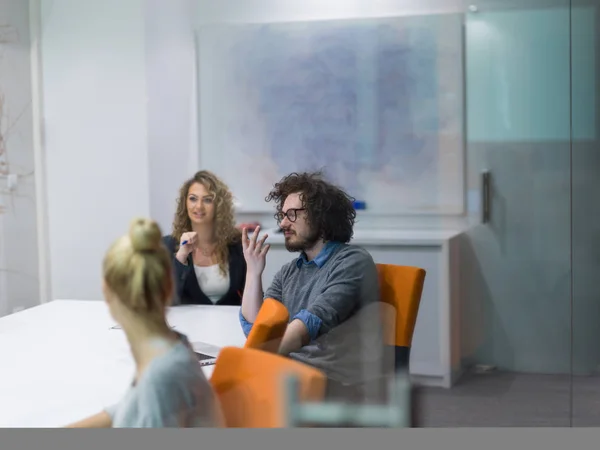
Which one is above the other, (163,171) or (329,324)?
(163,171)

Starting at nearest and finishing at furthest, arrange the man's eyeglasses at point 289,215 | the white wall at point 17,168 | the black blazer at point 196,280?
1. the black blazer at point 196,280
2. the man's eyeglasses at point 289,215
3. the white wall at point 17,168

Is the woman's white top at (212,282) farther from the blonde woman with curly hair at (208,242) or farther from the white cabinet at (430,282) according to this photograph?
the white cabinet at (430,282)

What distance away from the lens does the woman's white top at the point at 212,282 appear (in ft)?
10.0

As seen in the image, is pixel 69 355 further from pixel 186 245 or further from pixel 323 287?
pixel 323 287

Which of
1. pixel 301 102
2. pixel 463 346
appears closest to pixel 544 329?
pixel 463 346

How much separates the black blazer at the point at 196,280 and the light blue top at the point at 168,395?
0.30 metres

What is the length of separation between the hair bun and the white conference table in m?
0.21

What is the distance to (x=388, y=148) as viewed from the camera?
3162 mm

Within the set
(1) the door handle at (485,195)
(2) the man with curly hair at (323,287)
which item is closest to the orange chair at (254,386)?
(2) the man with curly hair at (323,287)

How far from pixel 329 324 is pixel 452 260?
52 centimetres

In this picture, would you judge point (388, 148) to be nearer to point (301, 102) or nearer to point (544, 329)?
point (301, 102)

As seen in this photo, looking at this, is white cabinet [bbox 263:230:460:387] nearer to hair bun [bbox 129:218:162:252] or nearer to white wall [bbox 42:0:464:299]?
white wall [bbox 42:0:464:299]

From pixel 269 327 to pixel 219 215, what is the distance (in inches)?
16.9

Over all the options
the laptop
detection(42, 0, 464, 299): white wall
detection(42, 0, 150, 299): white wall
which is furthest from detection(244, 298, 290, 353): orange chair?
detection(42, 0, 150, 299): white wall
